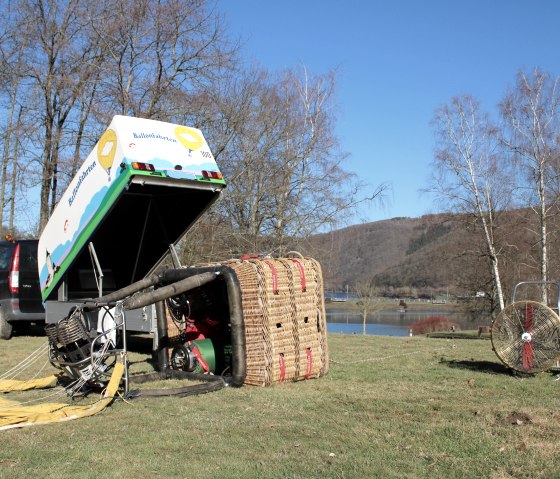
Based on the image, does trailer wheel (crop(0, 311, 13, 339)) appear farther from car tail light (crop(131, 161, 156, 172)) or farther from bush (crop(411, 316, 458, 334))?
bush (crop(411, 316, 458, 334))

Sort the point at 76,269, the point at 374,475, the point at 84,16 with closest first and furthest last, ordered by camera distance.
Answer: the point at 374,475 < the point at 76,269 < the point at 84,16

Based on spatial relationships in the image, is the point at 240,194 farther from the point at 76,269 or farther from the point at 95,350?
the point at 95,350

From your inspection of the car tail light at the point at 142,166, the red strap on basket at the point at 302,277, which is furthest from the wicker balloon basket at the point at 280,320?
the car tail light at the point at 142,166

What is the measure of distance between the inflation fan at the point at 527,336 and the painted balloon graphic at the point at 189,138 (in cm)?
502

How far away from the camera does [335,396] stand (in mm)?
6816

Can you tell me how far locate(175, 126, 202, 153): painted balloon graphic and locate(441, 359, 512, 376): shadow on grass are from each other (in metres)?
4.98

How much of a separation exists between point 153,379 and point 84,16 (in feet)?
55.9

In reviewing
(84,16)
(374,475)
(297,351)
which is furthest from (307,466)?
(84,16)

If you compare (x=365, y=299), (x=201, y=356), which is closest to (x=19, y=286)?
(x=201, y=356)

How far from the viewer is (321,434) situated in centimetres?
523

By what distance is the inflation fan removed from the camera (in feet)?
25.0

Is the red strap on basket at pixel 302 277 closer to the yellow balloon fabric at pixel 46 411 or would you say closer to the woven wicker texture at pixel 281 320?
the woven wicker texture at pixel 281 320

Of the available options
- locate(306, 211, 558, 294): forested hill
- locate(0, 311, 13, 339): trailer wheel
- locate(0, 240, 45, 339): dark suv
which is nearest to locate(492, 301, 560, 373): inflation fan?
locate(0, 240, 45, 339): dark suv

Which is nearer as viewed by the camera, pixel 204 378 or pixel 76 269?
pixel 204 378
